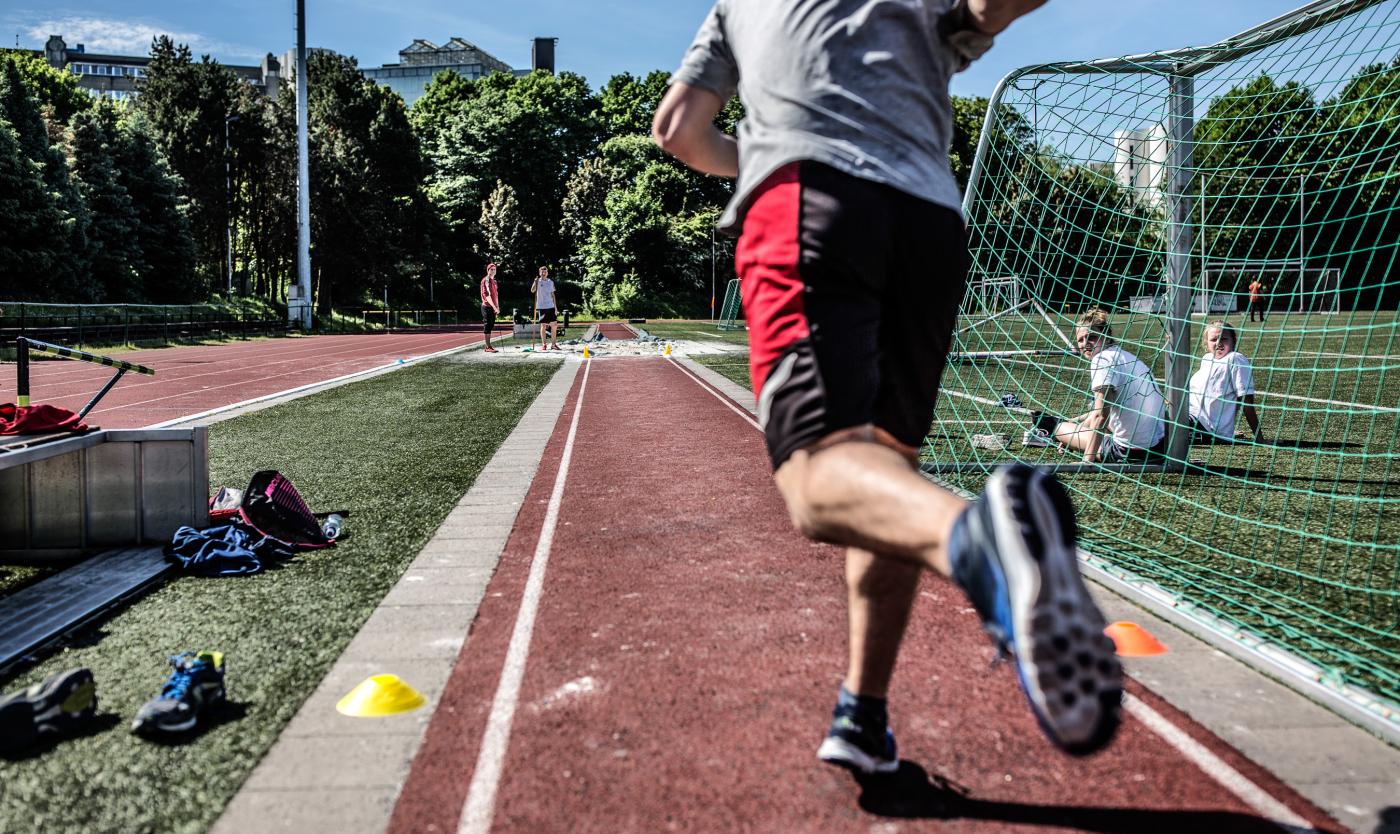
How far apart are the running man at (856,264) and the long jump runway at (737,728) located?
9.2 inches

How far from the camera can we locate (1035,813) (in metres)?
2.28

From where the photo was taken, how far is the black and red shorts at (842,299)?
6.33 feet

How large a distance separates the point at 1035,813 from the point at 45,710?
250 centimetres

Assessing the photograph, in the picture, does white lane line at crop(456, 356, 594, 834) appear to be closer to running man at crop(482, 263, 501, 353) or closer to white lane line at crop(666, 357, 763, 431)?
white lane line at crop(666, 357, 763, 431)

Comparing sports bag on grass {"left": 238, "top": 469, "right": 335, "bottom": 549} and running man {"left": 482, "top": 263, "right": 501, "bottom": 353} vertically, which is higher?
running man {"left": 482, "top": 263, "right": 501, "bottom": 353}

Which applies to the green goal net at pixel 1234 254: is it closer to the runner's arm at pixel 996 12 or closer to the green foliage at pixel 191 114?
the runner's arm at pixel 996 12

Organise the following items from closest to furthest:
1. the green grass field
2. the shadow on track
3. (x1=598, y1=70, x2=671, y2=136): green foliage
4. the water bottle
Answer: the shadow on track, the green grass field, the water bottle, (x1=598, y1=70, x2=671, y2=136): green foliage

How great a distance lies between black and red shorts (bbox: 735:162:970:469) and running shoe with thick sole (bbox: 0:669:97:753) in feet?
6.80

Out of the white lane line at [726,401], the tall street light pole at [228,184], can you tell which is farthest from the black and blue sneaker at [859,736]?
the tall street light pole at [228,184]

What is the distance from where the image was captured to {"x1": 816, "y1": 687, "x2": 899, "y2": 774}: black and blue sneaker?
2.31 meters

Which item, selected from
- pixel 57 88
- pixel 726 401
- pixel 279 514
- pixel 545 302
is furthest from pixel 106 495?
pixel 57 88

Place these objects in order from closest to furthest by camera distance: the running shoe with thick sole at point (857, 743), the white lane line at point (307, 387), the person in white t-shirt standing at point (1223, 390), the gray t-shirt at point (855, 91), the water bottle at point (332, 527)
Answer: the gray t-shirt at point (855, 91) → the running shoe with thick sole at point (857, 743) → the water bottle at point (332, 527) → the person in white t-shirt standing at point (1223, 390) → the white lane line at point (307, 387)

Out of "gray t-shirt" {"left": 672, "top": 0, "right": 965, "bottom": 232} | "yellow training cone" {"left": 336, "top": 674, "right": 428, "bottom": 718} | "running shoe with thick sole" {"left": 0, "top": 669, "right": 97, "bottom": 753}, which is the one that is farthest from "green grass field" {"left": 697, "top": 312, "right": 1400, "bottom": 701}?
"running shoe with thick sole" {"left": 0, "top": 669, "right": 97, "bottom": 753}

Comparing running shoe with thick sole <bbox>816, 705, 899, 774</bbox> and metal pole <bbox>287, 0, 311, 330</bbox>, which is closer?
running shoe with thick sole <bbox>816, 705, 899, 774</bbox>
